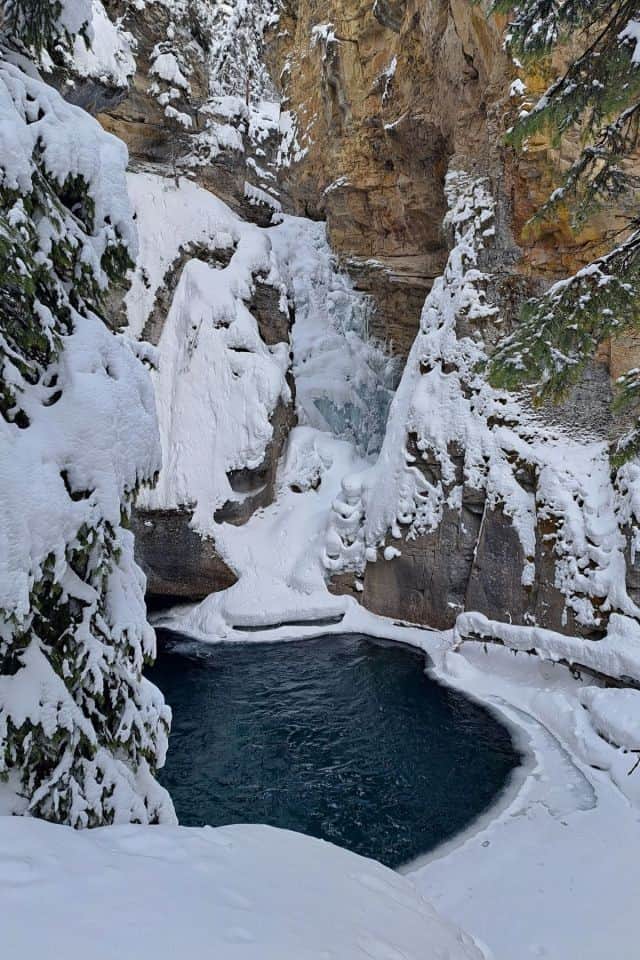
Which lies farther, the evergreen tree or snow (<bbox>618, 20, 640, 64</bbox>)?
snow (<bbox>618, 20, 640, 64</bbox>)

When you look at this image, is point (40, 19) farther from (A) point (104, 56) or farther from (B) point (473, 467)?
(A) point (104, 56)

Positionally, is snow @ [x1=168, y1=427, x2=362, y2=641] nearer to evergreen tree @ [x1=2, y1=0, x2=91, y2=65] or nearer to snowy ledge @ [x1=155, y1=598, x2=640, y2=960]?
snowy ledge @ [x1=155, y1=598, x2=640, y2=960]

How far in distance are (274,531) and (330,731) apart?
757 centimetres

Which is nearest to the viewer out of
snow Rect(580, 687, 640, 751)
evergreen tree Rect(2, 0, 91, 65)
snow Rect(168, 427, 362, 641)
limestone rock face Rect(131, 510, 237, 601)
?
Answer: evergreen tree Rect(2, 0, 91, 65)

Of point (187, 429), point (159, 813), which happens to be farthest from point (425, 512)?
point (159, 813)

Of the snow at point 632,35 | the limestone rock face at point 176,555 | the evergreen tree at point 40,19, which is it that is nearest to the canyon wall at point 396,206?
the limestone rock face at point 176,555

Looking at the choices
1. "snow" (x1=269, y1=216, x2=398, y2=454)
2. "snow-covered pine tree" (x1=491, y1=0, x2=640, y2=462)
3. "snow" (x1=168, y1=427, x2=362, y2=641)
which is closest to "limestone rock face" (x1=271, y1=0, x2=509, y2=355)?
"snow" (x1=269, y1=216, x2=398, y2=454)

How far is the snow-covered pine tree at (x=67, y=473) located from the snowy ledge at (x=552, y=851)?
3.10 m

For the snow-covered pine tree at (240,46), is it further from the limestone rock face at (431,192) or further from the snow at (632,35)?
the snow at (632,35)

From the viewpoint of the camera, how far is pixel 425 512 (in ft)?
43.9

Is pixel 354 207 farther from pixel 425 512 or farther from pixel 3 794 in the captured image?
pixel 3 794

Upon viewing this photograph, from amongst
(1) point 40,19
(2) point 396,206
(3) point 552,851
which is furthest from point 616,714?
(2) point 396,206

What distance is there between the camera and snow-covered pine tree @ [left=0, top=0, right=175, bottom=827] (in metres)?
2.64

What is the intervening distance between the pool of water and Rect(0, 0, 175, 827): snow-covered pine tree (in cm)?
411
